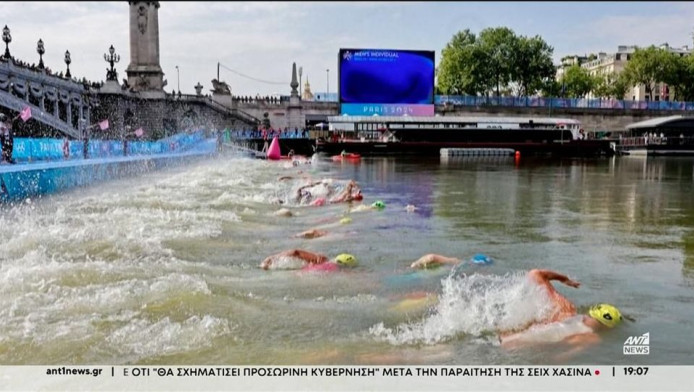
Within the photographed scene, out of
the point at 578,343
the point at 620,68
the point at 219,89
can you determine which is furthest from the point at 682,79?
the point at 578,343

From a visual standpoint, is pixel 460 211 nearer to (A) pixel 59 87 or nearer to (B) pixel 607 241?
(B) pixel 607 241

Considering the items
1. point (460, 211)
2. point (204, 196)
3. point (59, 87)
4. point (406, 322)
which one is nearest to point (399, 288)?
point (406, 322)

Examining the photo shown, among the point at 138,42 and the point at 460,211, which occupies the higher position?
the point at 138,42

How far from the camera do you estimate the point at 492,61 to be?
92.4 metres

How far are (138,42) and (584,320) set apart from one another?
65149 mm

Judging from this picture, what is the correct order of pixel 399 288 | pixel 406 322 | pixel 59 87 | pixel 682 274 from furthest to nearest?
pixel 59 87, pixel 682 274, pixel 399 288, pixel 406 322

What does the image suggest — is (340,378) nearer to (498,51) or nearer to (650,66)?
(498,51)

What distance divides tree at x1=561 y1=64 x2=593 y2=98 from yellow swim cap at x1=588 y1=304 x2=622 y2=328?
349 feet

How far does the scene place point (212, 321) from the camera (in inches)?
266

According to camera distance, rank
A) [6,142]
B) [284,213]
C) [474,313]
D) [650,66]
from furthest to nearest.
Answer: [650,66] < [6,142] < [284,213] < [474,313]

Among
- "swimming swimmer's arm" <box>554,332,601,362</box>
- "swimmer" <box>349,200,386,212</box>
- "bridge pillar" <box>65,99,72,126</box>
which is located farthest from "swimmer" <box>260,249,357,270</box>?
"bridge pillar" <box>65,99,72,126</box>

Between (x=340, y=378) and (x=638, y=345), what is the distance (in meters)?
2.93

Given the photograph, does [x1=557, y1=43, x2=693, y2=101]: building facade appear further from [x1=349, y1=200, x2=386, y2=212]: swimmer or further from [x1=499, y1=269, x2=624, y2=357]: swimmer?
[x1=499, y1=269, x2=624, y2=357]: swimmer

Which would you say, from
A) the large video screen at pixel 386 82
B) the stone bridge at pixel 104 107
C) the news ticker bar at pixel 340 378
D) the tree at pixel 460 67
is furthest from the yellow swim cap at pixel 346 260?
the tree at pixel 460 67
